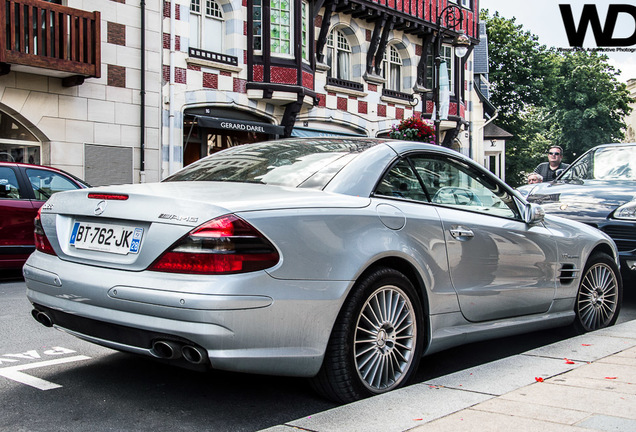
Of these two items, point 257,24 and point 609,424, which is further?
point 257,24

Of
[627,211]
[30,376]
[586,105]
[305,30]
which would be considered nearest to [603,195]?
[627,211]

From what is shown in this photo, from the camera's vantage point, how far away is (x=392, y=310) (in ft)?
12.9

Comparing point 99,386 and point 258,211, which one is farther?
point 99,386

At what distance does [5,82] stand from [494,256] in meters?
13.2

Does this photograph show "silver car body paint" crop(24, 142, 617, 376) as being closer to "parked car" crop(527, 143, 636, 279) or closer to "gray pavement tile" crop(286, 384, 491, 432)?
"gray pavement tile" crop(286, 384, 491, 432)

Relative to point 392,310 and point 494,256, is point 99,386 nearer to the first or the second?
point 392,310

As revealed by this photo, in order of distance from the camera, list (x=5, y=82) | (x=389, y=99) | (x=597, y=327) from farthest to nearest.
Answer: (x=389, y=99) → (x=5, y=82) → (x=597, y=327)

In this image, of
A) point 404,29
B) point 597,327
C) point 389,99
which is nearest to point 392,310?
point 597,327

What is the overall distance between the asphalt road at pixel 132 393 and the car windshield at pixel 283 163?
115cm

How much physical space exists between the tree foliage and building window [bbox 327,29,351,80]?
26319 mm

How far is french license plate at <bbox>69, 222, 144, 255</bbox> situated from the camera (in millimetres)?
3508

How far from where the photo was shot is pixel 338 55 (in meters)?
24.2

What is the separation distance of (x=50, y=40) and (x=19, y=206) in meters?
6.63

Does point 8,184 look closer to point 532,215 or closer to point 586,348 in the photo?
point 532,215
